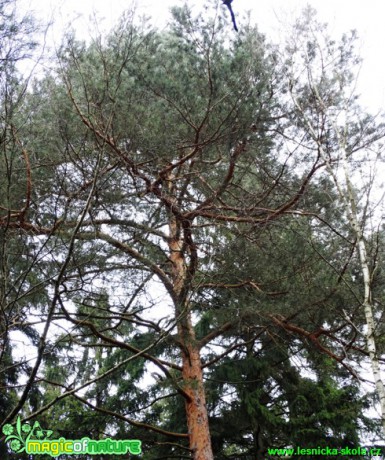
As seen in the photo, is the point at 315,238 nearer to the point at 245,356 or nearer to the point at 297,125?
the point at 297,125

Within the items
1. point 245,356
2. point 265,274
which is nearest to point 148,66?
point 265,274

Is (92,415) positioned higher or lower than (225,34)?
lower

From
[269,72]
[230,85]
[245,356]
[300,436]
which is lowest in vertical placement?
[300,436]

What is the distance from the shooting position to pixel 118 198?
16.3 ft

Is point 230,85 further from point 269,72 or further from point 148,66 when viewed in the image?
point 148,66

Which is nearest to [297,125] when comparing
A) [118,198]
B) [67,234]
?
[118,198]

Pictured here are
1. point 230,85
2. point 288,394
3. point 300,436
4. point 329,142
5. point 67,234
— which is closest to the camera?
point 67,234

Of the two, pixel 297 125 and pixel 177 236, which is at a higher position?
pixel 297 125

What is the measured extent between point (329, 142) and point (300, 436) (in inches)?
160

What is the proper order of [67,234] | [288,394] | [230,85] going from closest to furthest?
[67,234], [230,85], [288,394]

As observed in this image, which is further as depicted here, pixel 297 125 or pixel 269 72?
pixel 297 125

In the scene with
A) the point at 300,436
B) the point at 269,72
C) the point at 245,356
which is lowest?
the point at 300,436

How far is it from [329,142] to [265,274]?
5.83ft

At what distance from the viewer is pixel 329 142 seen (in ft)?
18.3
